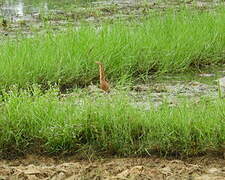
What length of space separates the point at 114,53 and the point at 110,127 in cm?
212

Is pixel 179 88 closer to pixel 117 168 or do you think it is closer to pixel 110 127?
pixel 110 127

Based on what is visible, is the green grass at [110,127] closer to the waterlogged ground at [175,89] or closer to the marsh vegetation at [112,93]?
the marsh vegetation at [112,93]

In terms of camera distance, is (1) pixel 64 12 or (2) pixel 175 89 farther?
(1) pixel 64 12

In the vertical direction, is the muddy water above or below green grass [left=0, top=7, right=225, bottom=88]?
below

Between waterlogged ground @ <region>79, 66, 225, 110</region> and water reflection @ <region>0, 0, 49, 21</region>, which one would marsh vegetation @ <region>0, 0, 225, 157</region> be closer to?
waterlogged ground @ <region>79, 66, 225, 110</region>

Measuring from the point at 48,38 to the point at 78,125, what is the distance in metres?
2.55

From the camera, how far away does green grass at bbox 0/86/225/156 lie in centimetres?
353

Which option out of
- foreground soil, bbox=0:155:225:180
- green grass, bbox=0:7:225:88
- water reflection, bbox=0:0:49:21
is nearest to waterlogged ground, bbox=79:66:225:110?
green grass, bbox=0:7:225:88

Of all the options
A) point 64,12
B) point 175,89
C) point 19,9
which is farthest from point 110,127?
point 19,9

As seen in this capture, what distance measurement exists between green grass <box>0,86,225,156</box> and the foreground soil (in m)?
0.09

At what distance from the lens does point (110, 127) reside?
3650 millimetres

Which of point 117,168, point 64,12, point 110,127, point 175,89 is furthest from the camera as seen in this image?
point 64,12

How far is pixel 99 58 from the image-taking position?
556cm

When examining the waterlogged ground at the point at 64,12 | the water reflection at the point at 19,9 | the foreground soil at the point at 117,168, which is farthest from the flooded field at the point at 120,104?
the water reflection at the point at 19,9
